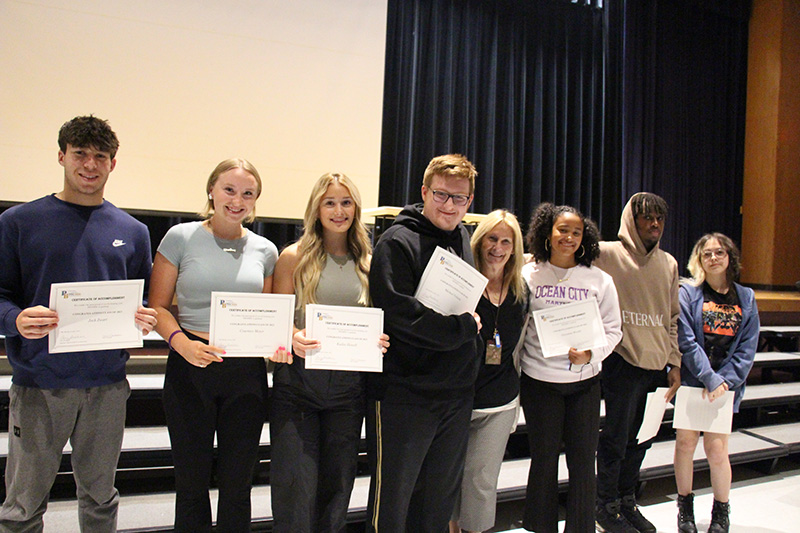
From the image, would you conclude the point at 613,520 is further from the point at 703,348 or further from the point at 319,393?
the point at 319,393

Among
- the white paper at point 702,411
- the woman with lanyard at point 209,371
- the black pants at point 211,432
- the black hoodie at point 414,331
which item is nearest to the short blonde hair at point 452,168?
the black hoodie at point 414,331

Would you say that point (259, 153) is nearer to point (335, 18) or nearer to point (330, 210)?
point (335, 18)

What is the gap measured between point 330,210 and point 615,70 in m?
5.75

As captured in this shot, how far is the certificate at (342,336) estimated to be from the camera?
1551 millimetres

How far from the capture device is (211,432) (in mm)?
1572

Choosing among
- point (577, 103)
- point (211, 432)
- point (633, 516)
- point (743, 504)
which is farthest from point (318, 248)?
point (577, 103)

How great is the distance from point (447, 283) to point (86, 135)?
1.20m

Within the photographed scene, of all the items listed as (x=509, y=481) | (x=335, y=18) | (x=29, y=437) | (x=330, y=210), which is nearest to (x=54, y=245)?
(x=29, y=437)

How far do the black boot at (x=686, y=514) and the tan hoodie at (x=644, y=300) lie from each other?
68cm

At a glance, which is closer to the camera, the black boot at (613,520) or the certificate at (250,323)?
the certificate at (250,323)

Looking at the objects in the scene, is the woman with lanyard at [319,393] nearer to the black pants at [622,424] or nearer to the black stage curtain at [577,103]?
the black pants at [622,424]

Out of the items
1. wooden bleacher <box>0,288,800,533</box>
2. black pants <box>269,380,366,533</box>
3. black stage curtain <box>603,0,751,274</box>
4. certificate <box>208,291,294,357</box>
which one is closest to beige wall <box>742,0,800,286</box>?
black stage curtain <box>603,0,751,274</box>

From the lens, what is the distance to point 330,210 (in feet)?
5.50

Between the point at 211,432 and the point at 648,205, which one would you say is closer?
the point at 211,432
